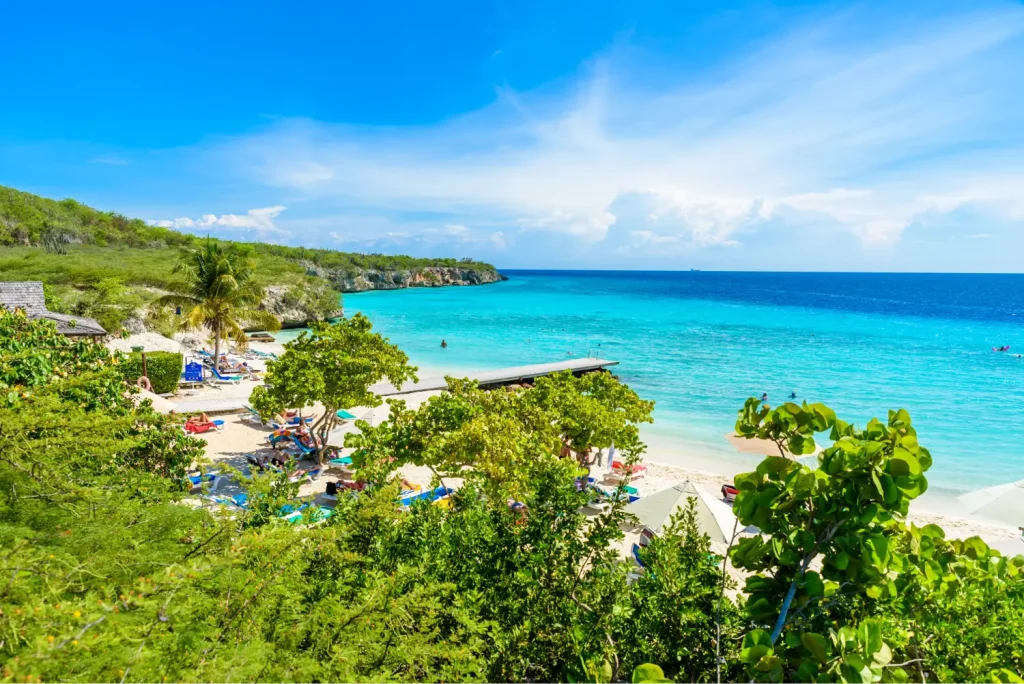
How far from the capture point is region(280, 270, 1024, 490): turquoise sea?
20.2 m

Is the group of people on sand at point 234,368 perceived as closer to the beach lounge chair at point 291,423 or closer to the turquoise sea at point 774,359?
the beach lounge chair at point 291,423

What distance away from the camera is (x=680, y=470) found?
53.2 feet

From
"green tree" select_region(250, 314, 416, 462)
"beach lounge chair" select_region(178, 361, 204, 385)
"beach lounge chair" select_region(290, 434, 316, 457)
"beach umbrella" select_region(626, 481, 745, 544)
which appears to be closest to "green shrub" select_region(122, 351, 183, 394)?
"beach lounge chair" select_region(178, 361, 204, 385)

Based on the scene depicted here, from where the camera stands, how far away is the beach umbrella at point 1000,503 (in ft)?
37.1

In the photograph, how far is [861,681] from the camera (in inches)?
86.0

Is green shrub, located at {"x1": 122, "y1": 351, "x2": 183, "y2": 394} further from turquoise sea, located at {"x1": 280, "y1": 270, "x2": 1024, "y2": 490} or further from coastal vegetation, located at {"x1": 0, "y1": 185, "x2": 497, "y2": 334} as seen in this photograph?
turquoise sea, located at {"x1": 280, "y1": 270, "x2": 1024, "y2": 490}

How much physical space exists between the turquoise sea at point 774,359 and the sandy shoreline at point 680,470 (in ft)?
1.44

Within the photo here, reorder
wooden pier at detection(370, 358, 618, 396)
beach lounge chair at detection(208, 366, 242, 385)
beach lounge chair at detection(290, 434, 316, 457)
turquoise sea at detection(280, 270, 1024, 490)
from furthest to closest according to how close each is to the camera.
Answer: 1. wooden pier at detection(370, 358, 618, 396)
2. beach lounge chair at detection(208, 366, 242, 385)
3. turquoise sea at detection(280, 270, 1024, 490)
4. beach lounge chair at detection(290, 434, 316, 457)

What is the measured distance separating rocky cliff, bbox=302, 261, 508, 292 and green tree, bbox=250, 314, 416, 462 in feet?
232

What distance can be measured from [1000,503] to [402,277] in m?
103

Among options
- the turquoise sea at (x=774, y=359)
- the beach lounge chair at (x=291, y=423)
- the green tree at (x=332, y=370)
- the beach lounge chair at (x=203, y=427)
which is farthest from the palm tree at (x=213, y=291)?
the green tree at (x=332, y=370)

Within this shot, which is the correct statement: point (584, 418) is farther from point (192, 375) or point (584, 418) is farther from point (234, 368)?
point (234, 368)

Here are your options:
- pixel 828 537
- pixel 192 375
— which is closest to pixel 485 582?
pixel 828 537

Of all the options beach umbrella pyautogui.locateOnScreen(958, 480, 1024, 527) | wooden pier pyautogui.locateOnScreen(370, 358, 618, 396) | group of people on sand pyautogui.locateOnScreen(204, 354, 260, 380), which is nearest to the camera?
beach umbrella pyautogui.locateOnScreen(958, 480, 1024, 527)
